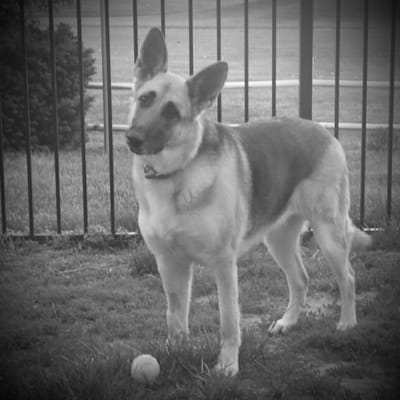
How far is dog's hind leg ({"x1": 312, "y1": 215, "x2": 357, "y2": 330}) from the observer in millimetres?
4102

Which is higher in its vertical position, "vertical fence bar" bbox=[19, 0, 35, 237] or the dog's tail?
"vertical fence bar" bbox=[19, 0, 35, 237]

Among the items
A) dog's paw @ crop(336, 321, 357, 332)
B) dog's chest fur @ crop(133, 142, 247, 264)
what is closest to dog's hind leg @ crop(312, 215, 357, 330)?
dog's paw @ crop(336, 321, 357, 332)

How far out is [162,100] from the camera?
3361mm

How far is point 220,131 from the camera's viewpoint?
12.2ft

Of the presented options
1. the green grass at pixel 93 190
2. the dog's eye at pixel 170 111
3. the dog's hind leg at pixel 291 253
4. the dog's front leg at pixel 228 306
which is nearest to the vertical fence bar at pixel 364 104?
the green grass at pixel 93 190

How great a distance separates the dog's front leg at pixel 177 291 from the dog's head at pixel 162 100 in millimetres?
677

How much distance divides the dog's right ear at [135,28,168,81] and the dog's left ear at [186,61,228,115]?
245mm

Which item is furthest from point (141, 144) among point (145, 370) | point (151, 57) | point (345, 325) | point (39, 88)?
point (39, 88)

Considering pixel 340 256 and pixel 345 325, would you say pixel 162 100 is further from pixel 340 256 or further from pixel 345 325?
pixel 345 325

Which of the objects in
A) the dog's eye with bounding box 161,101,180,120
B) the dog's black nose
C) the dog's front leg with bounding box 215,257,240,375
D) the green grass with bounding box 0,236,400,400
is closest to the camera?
the green grass with bounding box 0,236,400,400

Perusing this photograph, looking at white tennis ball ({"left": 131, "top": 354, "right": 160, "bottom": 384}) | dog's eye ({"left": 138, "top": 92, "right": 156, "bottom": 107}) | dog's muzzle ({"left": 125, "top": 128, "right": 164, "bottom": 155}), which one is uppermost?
dog's eye ({"left": 138, "top": 92, "right": 156, "bottom": 107})

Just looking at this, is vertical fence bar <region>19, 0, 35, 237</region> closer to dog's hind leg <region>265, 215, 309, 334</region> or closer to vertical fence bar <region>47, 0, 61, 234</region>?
vertical fence bar <region>47, 0, 61, 234</region>

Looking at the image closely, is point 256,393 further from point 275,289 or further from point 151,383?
point 275,289

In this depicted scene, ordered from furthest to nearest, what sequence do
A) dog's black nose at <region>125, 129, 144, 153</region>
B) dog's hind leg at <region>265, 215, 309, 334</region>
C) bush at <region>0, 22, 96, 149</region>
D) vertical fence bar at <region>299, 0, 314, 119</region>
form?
bush at <region>0, 22, 96, 149</region> → vertical fence bar at <region>299, 0, 314, 119</region> → dog's hind leg at <region>265, 215, 309, 334</region> → dog's black nose at <region>125, 129, 144, 153</region>
